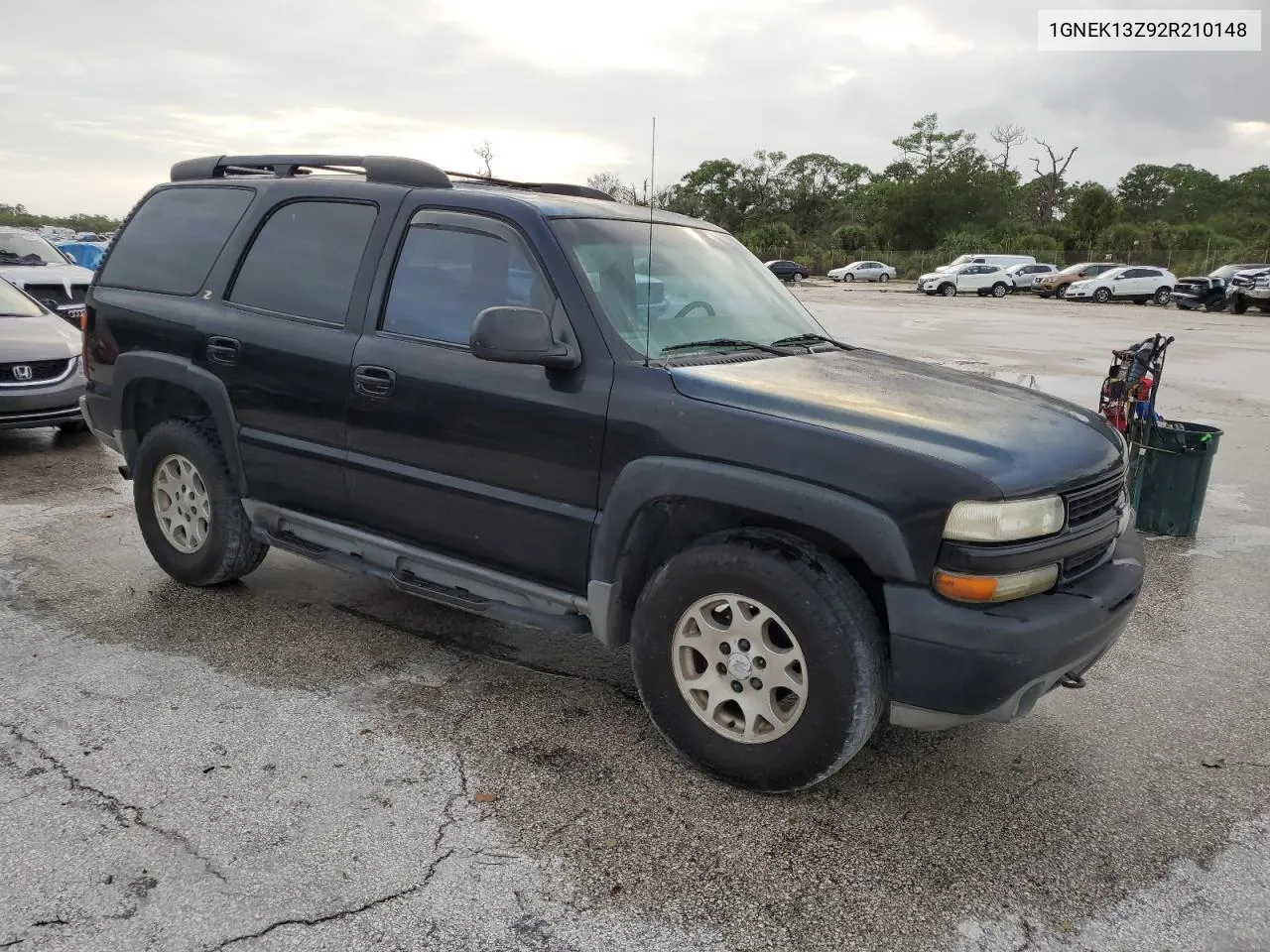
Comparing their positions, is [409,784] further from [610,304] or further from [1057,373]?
[1057,373]

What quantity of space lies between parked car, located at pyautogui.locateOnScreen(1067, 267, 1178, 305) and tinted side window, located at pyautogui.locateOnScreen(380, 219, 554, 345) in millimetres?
38138

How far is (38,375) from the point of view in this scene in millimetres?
7910

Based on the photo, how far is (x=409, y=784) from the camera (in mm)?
3184

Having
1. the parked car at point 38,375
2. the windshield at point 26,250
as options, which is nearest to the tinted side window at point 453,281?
the parked car at point 38,375

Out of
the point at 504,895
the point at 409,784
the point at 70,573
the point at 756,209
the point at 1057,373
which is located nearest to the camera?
the point at 504,895

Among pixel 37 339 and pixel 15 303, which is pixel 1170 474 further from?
pixel 15 303

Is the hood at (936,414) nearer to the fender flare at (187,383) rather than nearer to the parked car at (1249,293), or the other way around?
the fender flare at (187,383)

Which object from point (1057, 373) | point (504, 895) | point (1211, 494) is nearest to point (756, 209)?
point (1057, 373)

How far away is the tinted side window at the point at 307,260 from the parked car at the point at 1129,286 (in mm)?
38102

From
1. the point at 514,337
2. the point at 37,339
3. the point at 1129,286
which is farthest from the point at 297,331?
the point at 1129,286

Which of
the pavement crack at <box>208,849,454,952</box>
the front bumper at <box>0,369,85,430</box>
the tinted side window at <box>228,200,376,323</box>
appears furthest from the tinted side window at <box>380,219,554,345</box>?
the front bumper at <box>0,369,85,430</box>

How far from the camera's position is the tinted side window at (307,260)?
4.03 m

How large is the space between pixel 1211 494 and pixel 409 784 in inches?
256

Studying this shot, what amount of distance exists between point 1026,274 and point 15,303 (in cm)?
4004
